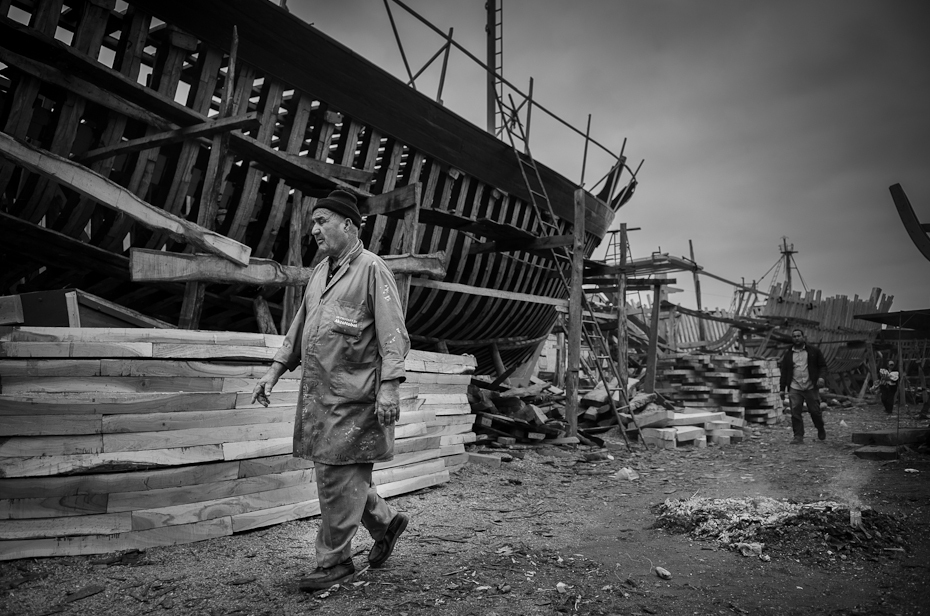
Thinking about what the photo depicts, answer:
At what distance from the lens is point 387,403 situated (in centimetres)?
276

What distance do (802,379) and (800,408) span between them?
469mm

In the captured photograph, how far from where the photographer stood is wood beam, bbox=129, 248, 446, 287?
3.89 meters

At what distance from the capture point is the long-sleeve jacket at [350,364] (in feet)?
9.27

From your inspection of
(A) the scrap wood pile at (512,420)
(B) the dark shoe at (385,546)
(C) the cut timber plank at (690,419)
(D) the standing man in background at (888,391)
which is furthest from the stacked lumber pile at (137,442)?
(D) the standing man in background at (888,391)

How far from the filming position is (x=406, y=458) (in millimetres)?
5137

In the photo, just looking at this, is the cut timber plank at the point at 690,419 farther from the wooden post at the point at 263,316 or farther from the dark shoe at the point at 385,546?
the dark shoe at the point at 385,546

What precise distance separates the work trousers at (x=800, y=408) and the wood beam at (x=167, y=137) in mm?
9003

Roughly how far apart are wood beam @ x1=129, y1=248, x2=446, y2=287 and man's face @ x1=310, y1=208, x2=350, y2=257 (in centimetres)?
148

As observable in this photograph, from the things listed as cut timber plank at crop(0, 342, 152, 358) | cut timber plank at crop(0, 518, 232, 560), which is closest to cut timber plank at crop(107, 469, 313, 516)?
cut timber plank at crop(0, 518, 232, 560)

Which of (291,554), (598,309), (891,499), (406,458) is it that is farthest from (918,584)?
(598,309)

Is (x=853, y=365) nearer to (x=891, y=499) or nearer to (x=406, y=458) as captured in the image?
(x=891, y=499)

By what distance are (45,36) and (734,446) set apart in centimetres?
958

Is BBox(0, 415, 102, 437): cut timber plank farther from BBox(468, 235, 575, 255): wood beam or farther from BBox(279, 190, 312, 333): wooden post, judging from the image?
BBox(468, 235, 575, 255): wood beam

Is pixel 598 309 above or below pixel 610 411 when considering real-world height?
above
